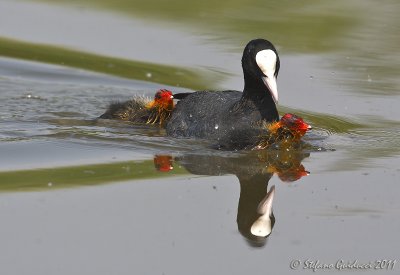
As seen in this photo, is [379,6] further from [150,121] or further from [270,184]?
[270,184]

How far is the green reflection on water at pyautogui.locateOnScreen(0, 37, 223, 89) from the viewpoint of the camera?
9.41 metres

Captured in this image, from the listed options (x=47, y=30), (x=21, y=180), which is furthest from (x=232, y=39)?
(x=21, y=180)

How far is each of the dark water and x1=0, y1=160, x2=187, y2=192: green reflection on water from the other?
1 centimetres

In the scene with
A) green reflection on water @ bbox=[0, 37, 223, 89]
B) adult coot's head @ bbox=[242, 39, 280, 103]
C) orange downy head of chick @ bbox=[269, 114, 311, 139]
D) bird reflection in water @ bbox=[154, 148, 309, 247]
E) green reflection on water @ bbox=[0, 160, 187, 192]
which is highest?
adult coot's head @ bbox=[242, 39, 280, 103]

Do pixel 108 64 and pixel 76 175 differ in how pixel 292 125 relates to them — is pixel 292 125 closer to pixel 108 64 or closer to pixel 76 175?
pixel 76 175

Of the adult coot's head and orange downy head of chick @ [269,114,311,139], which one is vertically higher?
the adult coot's head

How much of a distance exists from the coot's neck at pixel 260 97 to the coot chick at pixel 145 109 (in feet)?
2.82

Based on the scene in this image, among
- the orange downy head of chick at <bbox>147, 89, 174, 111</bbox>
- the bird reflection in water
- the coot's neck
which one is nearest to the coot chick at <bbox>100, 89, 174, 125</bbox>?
the orange downy head of chick at <bbox>147, 89, 174, 111</bbox>

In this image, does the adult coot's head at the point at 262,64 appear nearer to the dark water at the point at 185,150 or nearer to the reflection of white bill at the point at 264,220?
the dark water at the point at 185,150

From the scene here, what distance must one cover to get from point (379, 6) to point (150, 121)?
4.28m

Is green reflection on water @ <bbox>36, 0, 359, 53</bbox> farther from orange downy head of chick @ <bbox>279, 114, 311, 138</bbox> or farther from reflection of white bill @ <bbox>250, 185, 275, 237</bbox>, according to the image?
reflection of white bill @ <bbox>250, 185, 275, 237</bbox>

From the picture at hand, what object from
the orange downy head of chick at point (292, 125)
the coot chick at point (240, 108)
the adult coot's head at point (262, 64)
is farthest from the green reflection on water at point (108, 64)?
the orange downy head of chick at point (292, 125)

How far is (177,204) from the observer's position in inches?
228

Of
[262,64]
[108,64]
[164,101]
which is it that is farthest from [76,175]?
[108,64]
